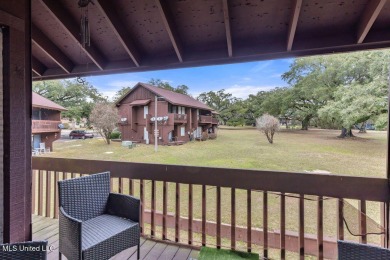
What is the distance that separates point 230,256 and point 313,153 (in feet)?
9.89

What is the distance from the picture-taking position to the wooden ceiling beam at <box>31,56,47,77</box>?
110 inches

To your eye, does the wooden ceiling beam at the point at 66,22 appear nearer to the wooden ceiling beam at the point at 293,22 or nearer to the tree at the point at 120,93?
the tree at the point at 120,93

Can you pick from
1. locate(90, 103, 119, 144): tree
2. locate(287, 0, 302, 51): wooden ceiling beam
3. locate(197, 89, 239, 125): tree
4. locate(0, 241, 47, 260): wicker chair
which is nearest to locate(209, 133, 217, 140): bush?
locate(197, 89, 239, 125): tree

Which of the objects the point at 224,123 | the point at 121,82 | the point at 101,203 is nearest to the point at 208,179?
the point at 101,203

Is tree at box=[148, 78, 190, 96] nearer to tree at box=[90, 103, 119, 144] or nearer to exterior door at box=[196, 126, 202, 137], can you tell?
exterior door at box=[196, 126, 202, 137]

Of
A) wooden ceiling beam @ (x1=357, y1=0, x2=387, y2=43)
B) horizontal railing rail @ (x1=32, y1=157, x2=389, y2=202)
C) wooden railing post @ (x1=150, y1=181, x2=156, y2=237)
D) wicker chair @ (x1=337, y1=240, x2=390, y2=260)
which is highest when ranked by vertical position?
wooden ceiling beam @ (x1=357, y1=0, x2=387, y2=43)

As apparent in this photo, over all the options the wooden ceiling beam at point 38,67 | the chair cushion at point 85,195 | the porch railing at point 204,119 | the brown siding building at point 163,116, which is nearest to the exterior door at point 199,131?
the brown siding building at point 163,116

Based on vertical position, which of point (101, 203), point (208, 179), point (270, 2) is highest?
point (270, 2)

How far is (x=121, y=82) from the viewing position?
3910mm

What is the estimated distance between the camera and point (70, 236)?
153 cm

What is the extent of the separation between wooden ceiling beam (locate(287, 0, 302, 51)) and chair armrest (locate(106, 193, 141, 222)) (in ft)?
6.57

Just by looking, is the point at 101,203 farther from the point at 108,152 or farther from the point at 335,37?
the point at 335,37

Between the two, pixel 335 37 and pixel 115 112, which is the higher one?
pixel 335 37

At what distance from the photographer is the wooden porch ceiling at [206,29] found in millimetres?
1765
